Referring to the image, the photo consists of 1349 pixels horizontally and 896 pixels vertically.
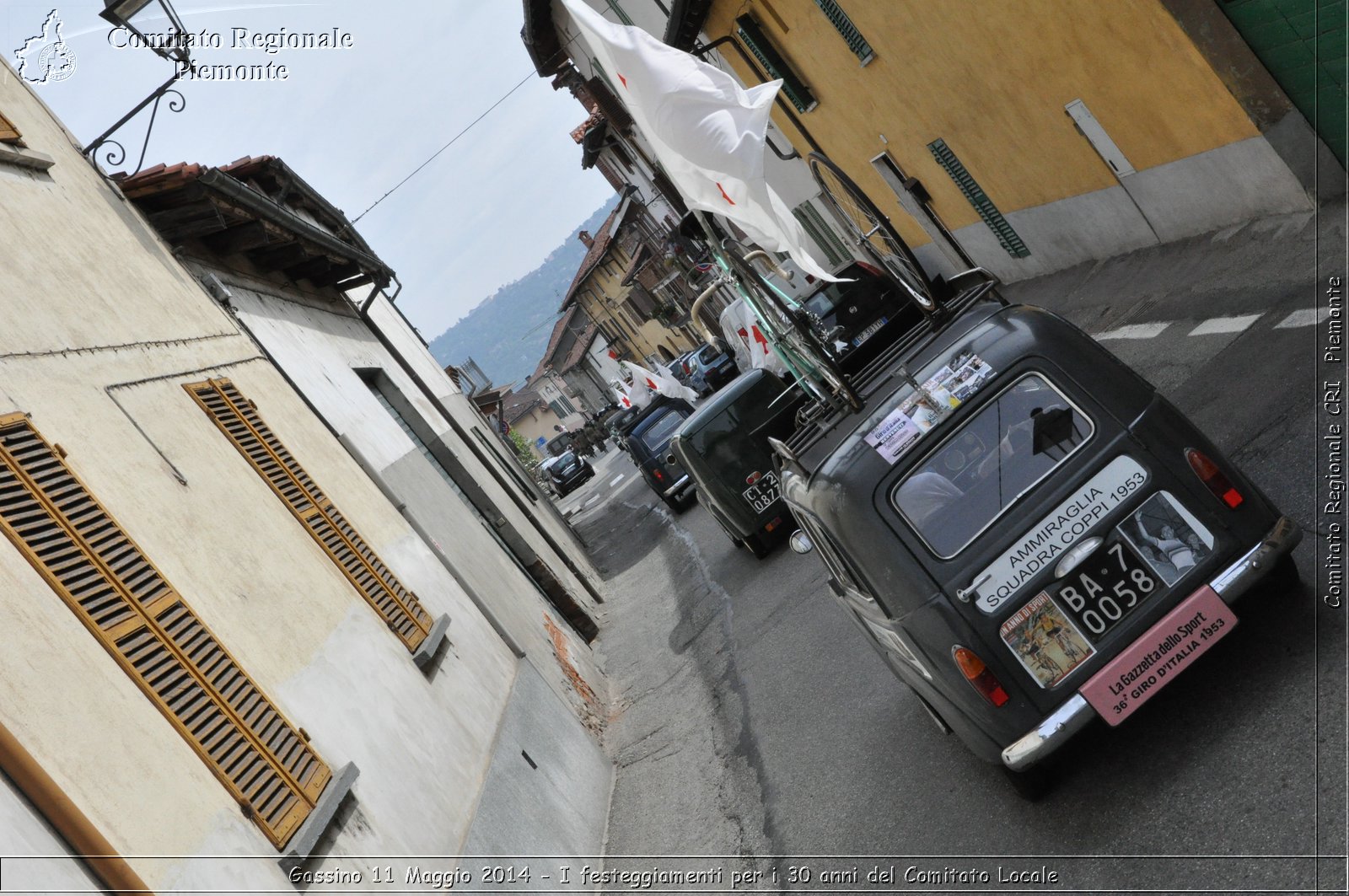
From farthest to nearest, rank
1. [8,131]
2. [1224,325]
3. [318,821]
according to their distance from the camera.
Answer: [1224,325]
[8,131]
[318,821]

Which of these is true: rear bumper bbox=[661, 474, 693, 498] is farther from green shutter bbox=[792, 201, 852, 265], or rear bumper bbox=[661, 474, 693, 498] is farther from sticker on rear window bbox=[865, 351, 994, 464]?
sticker on rear window bbox=[865, 351, 994, 464]

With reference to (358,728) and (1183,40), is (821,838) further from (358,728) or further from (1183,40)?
(1183,40)

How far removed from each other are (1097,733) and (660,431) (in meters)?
17.8

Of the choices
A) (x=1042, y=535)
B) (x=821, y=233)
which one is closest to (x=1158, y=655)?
(x=1042, y=535)

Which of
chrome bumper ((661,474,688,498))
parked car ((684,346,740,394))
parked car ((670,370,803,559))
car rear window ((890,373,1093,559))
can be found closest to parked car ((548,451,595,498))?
parked car ((684,346,740,394))

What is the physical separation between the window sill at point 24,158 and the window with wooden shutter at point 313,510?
1732mm

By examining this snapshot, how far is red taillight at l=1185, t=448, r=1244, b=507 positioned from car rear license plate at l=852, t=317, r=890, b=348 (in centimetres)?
704

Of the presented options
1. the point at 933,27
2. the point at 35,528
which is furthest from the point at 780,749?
the point at 933,27

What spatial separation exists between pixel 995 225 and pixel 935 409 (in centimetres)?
1312

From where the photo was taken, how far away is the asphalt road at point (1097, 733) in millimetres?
4203

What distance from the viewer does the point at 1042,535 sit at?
4816 millimetres

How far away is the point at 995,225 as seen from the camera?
17.3 m

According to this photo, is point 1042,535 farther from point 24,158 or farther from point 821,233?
point 821,233

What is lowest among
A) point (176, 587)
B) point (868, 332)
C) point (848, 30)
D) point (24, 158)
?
point (868, 332)
